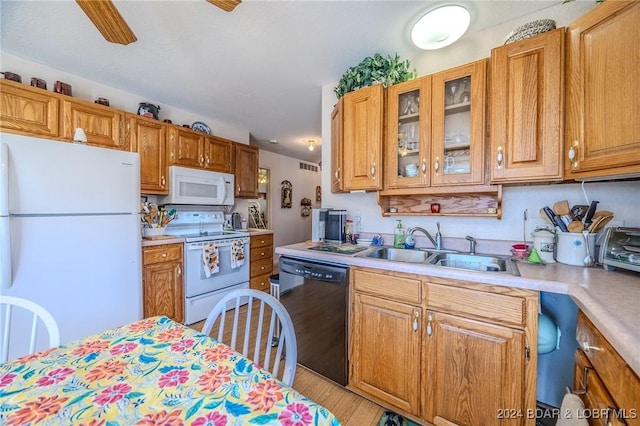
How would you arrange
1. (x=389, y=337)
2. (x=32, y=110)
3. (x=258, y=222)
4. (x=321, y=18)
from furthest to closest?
1. (x=258, y=222)
2. (x=32, y=110)
3. (x=321, y=18)
4. (x=389, y=337)

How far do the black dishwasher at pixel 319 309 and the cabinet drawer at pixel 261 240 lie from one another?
5.39 feet

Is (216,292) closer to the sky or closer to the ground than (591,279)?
closer to the ground

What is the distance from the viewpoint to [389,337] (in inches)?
57.4

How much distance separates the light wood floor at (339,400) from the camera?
4.77 ft

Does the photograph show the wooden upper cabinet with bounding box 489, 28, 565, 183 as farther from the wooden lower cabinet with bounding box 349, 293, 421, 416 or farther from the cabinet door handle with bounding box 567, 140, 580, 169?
the wooden lower cabinet with bounding box 349, 293, 421, 416

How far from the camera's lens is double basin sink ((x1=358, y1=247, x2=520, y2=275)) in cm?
155

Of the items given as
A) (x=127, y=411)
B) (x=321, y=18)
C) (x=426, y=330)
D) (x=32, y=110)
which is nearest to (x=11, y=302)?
(x=127, y=411)

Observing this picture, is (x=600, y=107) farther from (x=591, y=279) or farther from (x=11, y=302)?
(x=11, y=302)

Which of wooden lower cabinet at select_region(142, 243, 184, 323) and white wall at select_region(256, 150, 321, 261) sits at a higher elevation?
white wall at select_region(256, 150, 321, 261)

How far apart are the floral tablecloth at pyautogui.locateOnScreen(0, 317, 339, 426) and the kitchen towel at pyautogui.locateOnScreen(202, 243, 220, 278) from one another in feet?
6.34

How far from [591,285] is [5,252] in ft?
9.54

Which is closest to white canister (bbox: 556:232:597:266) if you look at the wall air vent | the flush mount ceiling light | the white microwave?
the flush mount ceiling light

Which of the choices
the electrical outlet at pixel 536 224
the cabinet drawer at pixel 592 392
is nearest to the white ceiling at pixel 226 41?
the electrical outlet at pixel 536 224

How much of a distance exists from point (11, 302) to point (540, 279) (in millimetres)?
2078
